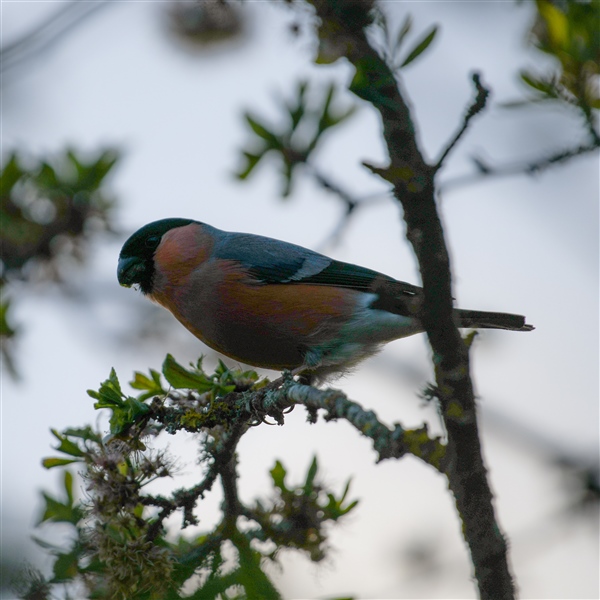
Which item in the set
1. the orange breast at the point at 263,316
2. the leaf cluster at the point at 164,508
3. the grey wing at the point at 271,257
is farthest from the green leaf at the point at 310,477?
the grey wing at the point at 271,257

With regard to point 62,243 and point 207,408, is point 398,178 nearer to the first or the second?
point 207,408

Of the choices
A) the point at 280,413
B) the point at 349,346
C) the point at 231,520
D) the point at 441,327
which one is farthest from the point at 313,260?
the point at 441,327

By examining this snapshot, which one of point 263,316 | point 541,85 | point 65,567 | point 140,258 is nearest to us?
point 541,85

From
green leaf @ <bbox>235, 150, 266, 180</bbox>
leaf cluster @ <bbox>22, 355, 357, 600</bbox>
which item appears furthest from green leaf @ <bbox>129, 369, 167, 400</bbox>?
green leaf @ <bbox>235, 150, 266, 180</bbox>

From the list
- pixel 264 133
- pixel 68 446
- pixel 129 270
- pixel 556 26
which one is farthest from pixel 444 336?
pixel 129 270

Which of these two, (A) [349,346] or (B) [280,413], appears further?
(A) [349,346]

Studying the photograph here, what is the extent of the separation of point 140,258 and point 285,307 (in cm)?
123

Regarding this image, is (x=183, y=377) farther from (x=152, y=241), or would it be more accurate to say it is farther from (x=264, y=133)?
(x=152, y=241)

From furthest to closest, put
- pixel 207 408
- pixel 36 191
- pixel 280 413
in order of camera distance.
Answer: pixel 36 191
pixel 280 413
pixel 207 408

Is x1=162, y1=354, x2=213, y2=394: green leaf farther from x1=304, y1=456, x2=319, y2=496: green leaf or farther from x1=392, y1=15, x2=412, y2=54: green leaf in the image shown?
x1=392, y1=15, x2=412, y2=54: green leaf

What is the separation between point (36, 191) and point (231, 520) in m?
3.02

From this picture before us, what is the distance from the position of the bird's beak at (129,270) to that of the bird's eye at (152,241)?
16 cm

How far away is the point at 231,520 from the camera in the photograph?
336cm

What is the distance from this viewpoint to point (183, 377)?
357 cm
